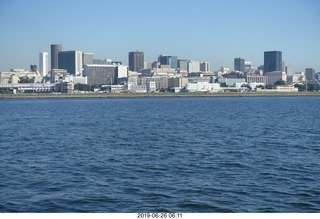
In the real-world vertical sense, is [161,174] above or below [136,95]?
below

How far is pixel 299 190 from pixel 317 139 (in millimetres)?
11478

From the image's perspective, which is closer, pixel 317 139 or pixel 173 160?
pixel 173 160

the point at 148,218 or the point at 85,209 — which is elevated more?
the point at 148,218

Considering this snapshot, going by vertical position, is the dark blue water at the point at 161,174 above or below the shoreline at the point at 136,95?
below

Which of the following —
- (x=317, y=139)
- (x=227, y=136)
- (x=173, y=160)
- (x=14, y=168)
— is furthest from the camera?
(x=227, y=136)

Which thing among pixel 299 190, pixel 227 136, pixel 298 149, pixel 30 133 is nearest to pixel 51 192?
pixel 299 190

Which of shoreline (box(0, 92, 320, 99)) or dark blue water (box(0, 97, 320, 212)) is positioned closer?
dark blue water (box(0, 97, 320, 212))

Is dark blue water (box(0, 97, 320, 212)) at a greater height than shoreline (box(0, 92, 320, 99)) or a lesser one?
lesser

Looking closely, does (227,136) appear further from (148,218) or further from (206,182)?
(148,218)

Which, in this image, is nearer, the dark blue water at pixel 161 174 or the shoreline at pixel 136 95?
the dark blue water at pixel 161 174

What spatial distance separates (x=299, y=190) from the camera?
39.7ft

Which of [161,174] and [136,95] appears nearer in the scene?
[161,174]

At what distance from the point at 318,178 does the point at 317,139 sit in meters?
9.90

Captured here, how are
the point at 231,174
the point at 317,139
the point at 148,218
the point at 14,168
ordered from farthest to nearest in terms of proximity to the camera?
1. the point at 317,139
2. the point at 14,168
3. the point at 231,174
4. the point at 148,218
